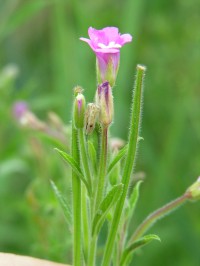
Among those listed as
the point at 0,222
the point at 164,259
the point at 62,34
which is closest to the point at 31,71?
the point at 62,34

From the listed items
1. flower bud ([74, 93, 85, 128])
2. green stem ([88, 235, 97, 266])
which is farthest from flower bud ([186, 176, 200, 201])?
flower bud ([74, 93, 85, 128])

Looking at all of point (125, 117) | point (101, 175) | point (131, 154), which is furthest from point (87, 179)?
point (125, 117)

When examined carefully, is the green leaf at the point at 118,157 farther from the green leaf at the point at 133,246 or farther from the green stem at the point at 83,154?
the green leaf at the point at 133,246

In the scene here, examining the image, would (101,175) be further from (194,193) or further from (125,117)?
(125,117)

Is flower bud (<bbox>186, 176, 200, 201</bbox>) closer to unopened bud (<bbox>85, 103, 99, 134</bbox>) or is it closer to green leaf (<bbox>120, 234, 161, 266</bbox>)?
green leaf (<bbox>120, 234, 161, 266</bbox>)

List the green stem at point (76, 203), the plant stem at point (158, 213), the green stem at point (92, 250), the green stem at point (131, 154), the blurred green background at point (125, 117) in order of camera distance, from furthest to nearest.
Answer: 1. the blurred green background at point (125, 117)
2. the plant stem at point (158, 213)
3. the green stem at point (92, 250)
4. the green stem at point (76, 203)
5. the green stem at point (131, 154)

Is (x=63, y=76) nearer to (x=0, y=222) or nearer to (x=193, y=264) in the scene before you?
(x=0, y=222)

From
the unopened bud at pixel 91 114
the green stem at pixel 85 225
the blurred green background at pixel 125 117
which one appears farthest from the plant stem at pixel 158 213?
the blurred green background at pixel 125 117
